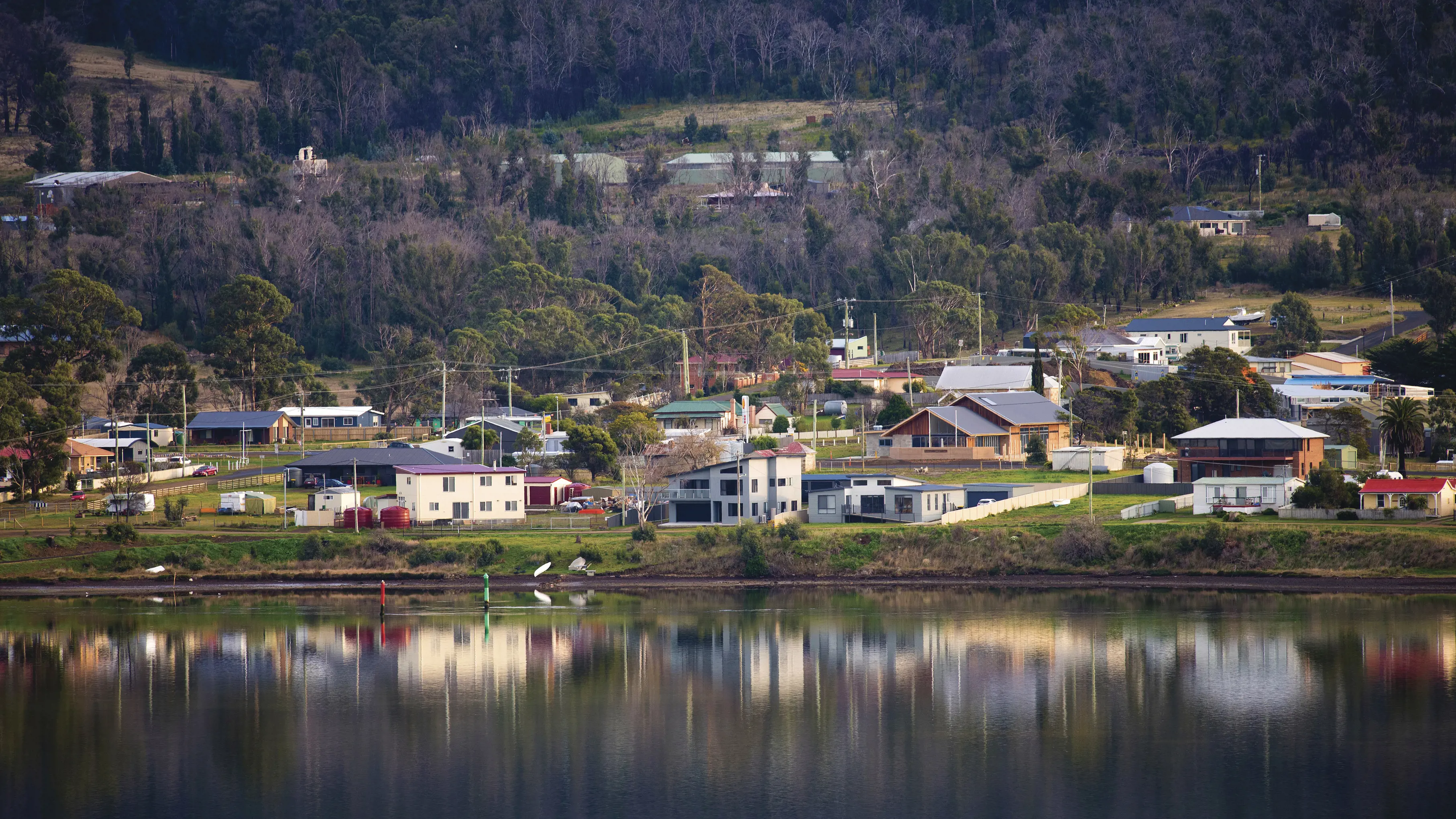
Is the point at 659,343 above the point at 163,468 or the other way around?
above

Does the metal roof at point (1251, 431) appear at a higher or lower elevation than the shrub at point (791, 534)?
higher

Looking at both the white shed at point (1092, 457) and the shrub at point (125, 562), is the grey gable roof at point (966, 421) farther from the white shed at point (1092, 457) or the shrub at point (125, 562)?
the shrub at point (125, 562)

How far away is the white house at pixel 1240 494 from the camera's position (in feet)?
153

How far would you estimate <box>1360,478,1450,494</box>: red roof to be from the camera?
1745 inches

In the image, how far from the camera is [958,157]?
112 m

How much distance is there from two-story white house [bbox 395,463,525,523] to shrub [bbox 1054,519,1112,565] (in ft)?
54.5

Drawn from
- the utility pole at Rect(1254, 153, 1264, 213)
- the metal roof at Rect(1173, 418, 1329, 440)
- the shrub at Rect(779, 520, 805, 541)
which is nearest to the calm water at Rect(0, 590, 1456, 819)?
the shrub at Rect(779, 520, 805, 541)

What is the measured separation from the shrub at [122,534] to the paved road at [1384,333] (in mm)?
52426

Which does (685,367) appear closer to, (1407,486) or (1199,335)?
(1199,335)

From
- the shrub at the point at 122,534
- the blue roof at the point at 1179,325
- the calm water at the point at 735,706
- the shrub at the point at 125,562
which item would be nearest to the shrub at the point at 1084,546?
the calm water at the point at 735,706

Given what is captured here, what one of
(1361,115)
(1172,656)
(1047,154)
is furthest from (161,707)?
(1361,115)

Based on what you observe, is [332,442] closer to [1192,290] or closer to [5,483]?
[5,483]

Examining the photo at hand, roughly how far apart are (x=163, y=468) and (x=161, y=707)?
26.6 meters

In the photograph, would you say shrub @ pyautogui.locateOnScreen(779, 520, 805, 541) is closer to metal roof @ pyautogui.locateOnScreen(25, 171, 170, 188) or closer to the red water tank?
the red water tank
